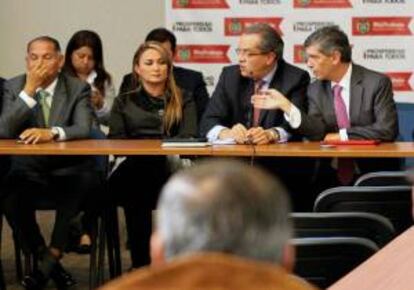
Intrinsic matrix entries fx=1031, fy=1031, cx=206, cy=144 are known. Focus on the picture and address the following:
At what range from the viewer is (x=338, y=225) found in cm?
360

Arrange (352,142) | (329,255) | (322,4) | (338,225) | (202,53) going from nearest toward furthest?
1. (329,255)
2. (338,225)
3. (352,142)
4. (322,4)
5. (202,53)

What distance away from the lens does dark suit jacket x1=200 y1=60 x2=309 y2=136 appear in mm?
5820

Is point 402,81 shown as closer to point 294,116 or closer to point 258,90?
point 258,90

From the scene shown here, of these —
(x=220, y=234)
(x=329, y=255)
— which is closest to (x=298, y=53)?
(x=329, y=255)

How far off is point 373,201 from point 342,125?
150 cm

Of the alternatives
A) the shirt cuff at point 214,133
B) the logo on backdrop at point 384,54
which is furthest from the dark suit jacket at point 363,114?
the logo on backdrop at point 384,54

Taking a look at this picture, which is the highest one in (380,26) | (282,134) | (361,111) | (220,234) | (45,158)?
(220,234)

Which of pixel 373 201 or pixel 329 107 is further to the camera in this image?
pixel 329 107

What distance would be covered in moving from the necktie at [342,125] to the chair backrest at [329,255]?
2.39 metres

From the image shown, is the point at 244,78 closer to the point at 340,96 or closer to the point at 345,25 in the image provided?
the point at 340,96

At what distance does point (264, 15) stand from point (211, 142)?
100 inches

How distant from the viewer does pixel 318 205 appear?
14.3 feet

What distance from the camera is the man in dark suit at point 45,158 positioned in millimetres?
5586

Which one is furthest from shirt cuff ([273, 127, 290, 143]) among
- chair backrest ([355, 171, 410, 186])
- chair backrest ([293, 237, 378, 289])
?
chair backrest ([293, 237, 378, 289])
